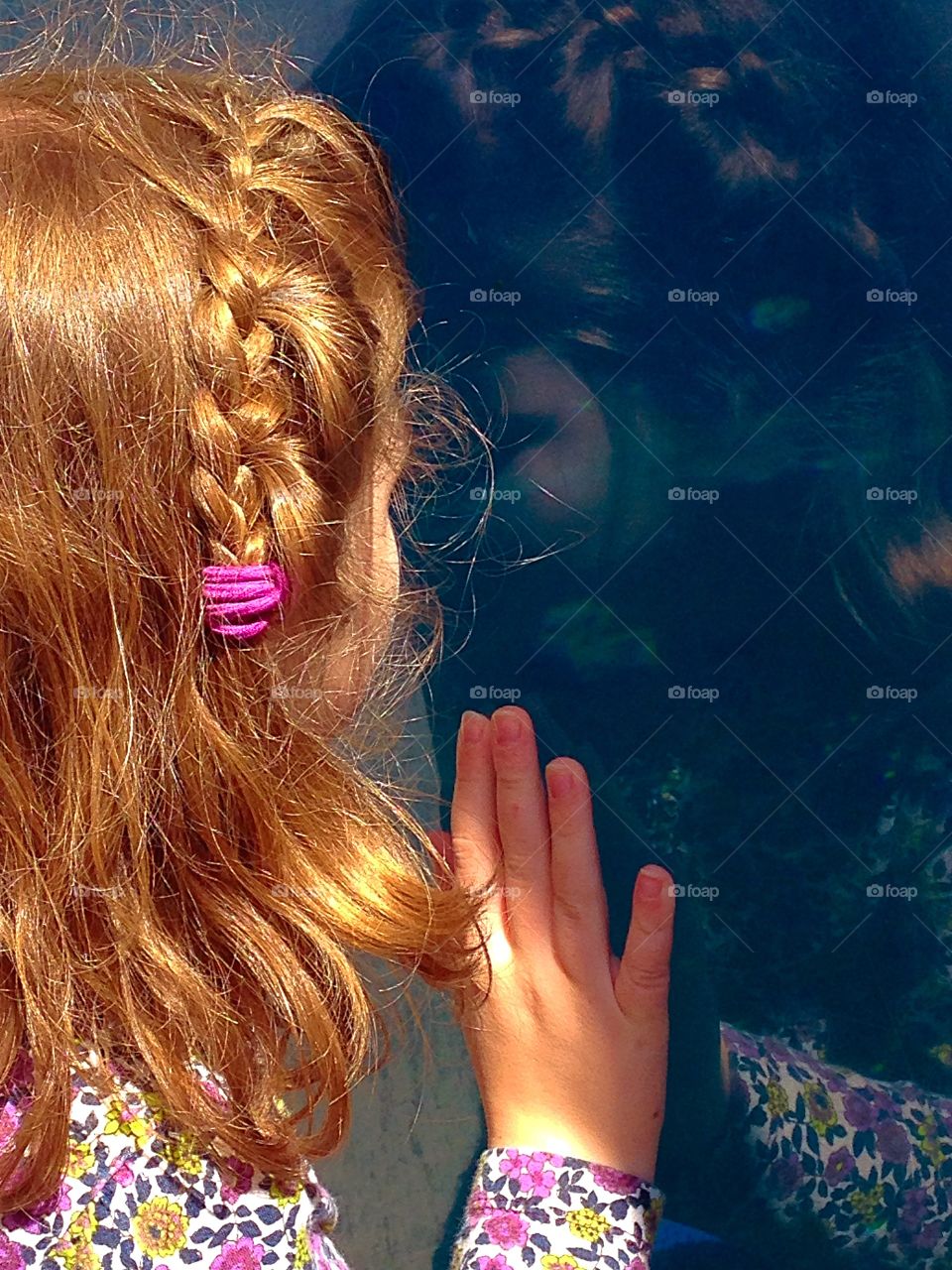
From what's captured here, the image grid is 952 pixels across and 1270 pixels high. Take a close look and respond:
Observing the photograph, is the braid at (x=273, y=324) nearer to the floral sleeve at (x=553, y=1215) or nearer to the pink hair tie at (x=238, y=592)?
the pink hair tie at (x=238, y=592)

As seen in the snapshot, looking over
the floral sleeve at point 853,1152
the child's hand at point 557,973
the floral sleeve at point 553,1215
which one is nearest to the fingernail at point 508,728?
the child's hand at point 557,973

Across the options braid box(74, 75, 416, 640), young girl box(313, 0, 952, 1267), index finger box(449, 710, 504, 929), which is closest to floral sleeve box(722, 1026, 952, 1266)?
young girl box(313, 0, 952, 1267)

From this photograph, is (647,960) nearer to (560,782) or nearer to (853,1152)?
(560,782)

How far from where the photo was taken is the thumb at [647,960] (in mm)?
853

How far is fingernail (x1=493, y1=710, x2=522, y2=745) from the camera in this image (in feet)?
2.80

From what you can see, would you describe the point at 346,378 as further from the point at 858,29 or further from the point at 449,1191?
the point at 449,1191

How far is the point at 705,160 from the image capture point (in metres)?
1.04

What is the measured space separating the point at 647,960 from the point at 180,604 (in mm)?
412

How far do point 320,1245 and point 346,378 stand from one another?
54 cm

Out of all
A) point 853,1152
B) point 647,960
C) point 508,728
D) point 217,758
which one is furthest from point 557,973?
point 853,1152

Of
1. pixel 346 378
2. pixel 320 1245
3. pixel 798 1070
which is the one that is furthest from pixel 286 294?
pixel 798 1070

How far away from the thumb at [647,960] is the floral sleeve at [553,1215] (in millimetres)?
111

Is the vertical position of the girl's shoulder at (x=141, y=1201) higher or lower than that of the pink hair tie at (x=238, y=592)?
lower

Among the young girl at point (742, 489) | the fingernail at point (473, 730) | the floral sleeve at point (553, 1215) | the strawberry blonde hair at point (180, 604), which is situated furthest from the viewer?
the young girl at point (742, 489)
